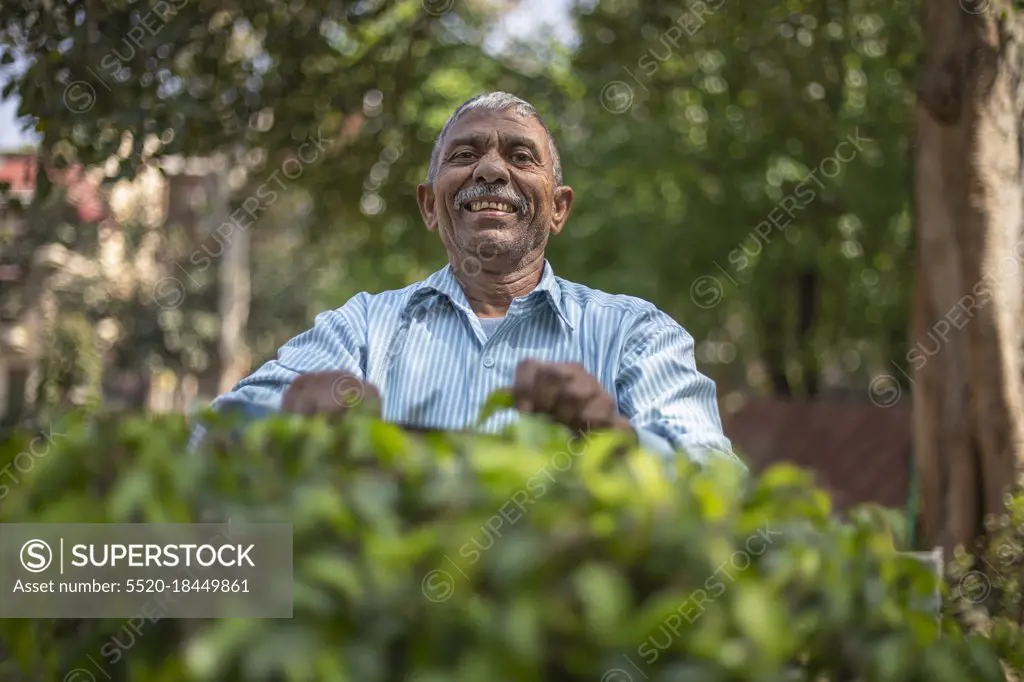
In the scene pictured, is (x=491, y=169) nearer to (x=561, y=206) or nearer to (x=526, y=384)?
(x=561, y=206)

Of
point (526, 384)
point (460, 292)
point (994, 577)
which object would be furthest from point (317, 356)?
point (994, 577)

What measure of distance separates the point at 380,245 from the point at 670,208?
768 centimetres

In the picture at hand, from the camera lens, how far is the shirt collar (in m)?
3.01

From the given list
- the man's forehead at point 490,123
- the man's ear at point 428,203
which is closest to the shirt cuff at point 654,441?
the man's forehead at point 490,123

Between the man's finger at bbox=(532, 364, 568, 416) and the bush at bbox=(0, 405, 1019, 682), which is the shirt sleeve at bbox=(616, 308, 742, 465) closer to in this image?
the man's finger at bbox=(532, 364, 568, 416)

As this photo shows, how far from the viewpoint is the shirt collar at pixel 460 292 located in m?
3.01

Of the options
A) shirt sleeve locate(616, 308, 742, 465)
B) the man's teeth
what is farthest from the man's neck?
shirt sleeve locate(616, 308, 742, 465)

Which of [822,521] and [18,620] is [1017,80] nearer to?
[822,521]

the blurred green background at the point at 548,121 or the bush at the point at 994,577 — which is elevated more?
the blurred green background at the point at 548,121

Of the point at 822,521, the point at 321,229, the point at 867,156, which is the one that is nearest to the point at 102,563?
the point at 822,521

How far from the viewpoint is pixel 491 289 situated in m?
3.23

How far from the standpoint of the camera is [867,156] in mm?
13664

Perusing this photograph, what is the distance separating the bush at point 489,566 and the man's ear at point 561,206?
2.09 m

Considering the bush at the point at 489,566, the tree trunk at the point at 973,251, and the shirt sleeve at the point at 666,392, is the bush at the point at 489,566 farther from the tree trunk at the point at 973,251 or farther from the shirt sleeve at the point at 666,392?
the tree trunk at the point at 973,251
